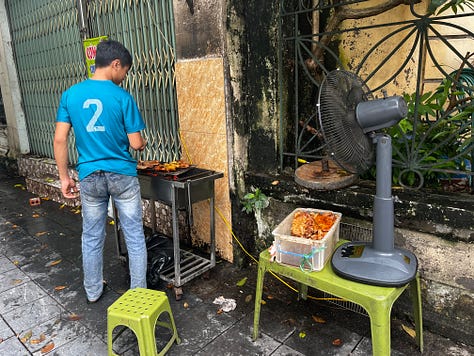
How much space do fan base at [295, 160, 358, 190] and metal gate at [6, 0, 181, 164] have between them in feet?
5.89

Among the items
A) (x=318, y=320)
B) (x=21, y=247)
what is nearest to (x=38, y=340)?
(x=21, y=247)

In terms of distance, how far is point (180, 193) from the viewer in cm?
343

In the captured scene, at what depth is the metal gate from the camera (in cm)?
429

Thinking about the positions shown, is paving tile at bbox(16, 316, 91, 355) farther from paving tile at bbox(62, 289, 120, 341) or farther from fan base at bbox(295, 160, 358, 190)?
fan base at bbox(295, 160, 358, 190)

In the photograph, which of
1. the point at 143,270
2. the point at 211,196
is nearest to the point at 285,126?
the point at 211,196

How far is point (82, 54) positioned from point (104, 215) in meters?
3.38

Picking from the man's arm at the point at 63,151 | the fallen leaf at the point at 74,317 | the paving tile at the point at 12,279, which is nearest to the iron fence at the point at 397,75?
the man's arm at the point at 63,151

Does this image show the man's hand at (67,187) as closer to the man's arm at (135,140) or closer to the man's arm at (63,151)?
the man's arm at (63,151)

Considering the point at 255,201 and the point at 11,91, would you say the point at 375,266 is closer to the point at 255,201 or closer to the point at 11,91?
the point at 255,201

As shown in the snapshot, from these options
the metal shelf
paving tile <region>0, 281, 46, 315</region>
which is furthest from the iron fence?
paving tile <region>0, 281, 46, 315</region>

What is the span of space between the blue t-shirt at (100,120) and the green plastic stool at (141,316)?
1079 mm

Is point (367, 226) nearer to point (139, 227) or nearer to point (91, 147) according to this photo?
point (139, 227)

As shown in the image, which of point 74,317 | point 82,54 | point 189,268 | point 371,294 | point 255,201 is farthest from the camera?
point 82,54

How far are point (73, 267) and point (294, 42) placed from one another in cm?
332
